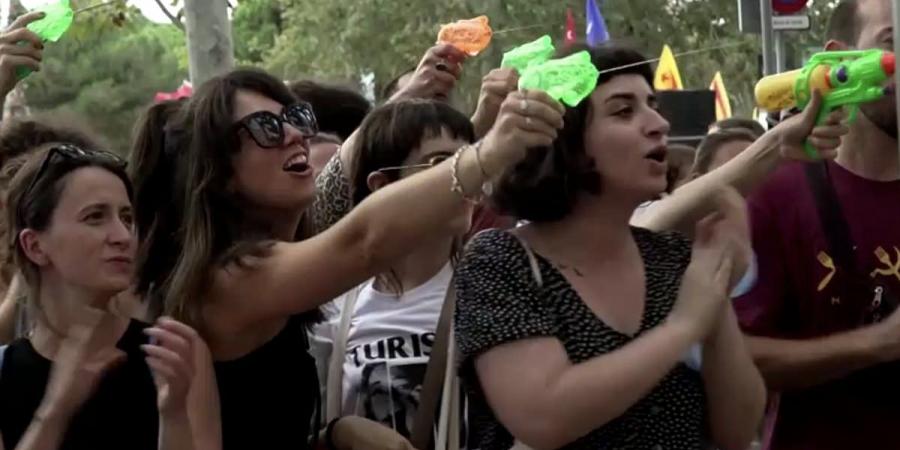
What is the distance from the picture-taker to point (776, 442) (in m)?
3.11

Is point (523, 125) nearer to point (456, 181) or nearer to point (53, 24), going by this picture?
point (456, 181)

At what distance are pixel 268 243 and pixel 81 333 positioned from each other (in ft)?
1.36

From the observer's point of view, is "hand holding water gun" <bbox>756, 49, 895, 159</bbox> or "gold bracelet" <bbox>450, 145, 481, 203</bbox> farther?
"hand holding water gun" <bbox>756, 49, 895, 159</bbox>

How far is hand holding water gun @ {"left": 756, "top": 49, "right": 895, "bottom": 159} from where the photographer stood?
8.93ft

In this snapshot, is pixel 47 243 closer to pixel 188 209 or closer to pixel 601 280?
pixel 188 209

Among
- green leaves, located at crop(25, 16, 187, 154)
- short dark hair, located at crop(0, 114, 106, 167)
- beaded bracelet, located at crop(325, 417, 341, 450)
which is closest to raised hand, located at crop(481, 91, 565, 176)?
beaded bracelet, located at crop(325, 417, 341, 450)

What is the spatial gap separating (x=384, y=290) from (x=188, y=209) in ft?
2.06

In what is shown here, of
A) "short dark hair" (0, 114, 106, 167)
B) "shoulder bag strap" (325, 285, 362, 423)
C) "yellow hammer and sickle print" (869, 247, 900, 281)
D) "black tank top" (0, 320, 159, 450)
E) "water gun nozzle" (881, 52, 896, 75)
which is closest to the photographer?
"water gun nozzle" (881, 52, 896, 75)

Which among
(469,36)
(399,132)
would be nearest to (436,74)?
(469,36)

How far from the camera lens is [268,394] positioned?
2.82 metres

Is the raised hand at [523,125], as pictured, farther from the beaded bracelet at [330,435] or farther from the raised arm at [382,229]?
the beaded bracelet at [330,435]

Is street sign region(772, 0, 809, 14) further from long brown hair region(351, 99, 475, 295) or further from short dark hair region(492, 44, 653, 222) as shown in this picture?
short dark hair region(492, 44, 653, 222)

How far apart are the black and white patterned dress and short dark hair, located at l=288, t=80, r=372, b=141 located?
5.95 ft

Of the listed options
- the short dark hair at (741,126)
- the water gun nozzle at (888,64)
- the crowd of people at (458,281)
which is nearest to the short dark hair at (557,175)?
the crowd of people at (458,281)
